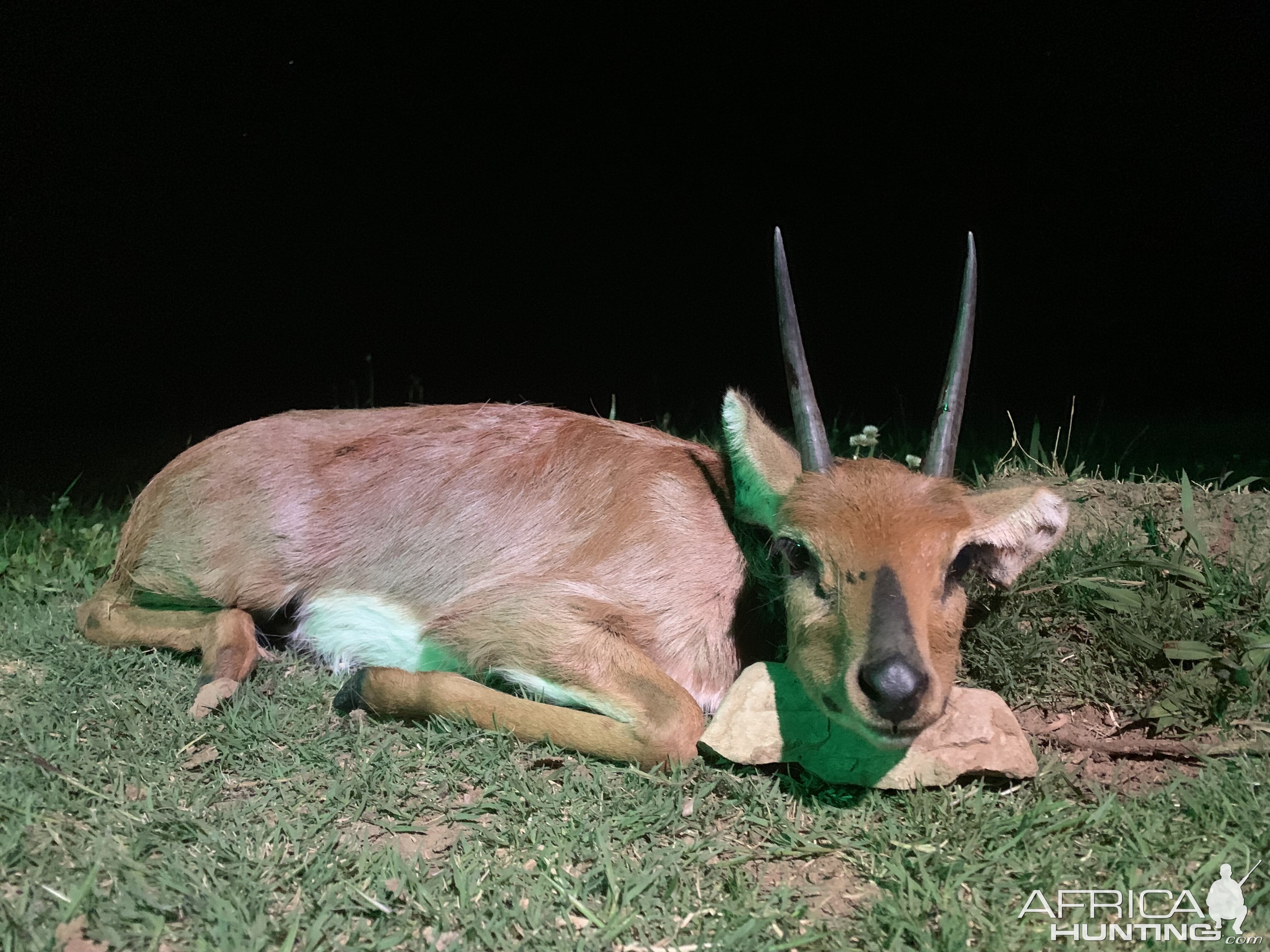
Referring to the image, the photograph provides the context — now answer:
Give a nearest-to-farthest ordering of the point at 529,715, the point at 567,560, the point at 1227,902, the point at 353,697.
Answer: the point at 1227,902 → the point at 529,715 → the point at 353,697 → the point at 567,560

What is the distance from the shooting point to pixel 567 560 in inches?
127

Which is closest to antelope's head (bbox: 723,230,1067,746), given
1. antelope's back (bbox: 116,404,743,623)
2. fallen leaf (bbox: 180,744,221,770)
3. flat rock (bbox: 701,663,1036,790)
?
flat rock (bbox: 701,663,1036,790)

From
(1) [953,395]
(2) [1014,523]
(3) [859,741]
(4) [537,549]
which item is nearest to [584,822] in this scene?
(3) [859,741]

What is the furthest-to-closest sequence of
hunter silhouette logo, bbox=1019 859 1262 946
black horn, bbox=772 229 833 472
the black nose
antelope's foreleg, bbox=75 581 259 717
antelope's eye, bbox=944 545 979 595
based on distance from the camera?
antelope's foreleg, bbox=75 581 259 717 → black horn, bbox=772 229 833 472 → antelope's eye, bbox=944 545 979 595 → the black nose → hunter silhouette logo, bbox=1019 859 1262 946

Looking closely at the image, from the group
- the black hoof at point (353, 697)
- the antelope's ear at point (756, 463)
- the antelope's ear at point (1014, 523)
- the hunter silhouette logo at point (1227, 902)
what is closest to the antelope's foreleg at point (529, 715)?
the black hoof at point (353, 697)

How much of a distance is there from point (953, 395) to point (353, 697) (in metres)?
2.04

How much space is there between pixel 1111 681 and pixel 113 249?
275 inches

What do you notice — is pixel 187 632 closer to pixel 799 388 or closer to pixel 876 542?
pixel 799 388

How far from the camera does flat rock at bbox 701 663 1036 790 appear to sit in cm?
253

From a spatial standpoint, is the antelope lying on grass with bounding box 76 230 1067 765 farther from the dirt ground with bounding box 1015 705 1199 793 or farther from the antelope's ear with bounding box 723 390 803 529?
the dirt ground with bounding box 1015 705 1199 793

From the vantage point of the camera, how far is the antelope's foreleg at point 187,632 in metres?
3.16

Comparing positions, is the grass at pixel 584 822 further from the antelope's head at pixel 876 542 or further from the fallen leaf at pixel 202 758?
the antelope's head at pixel 876 542

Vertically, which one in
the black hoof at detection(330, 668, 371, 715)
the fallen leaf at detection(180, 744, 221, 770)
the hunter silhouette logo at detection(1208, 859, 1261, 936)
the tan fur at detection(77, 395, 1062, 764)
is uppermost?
the tan fur at detection(77, 395, 1062, 764)

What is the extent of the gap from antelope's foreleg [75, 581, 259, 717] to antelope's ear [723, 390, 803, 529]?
1.74 meters
